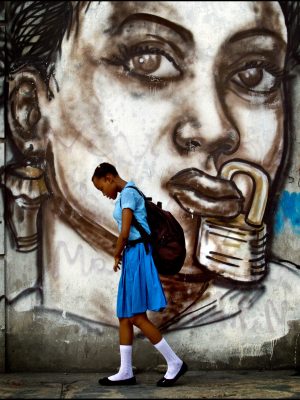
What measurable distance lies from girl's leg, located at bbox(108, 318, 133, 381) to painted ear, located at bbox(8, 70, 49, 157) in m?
1.58

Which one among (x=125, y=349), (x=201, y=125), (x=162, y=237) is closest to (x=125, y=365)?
(x=125, y=349)

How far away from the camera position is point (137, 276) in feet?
19.2

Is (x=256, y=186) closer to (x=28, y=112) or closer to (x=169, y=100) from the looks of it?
(x=169, y=100)

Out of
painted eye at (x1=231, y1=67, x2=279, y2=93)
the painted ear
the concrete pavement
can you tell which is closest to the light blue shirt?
the painted ear

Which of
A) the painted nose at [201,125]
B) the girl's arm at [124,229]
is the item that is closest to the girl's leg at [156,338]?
the girl's arm at [124,229]

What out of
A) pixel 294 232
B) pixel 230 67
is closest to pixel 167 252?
pixel 294 232

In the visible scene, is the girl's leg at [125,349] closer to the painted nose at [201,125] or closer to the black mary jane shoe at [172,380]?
the black mary jane shoe at [172,380]

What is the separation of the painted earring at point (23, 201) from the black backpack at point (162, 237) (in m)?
0.99

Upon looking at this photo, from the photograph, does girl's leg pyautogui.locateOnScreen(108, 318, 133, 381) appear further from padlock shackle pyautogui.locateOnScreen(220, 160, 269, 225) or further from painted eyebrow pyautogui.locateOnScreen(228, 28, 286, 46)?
painted eyebrow pyautogui.locateOnScreen(228, 28, 286, 46)

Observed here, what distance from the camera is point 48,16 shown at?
21.4 ft

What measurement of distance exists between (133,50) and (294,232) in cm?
201

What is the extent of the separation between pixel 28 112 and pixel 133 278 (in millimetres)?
1693

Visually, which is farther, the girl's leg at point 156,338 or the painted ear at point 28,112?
the painted ear at point 28,112

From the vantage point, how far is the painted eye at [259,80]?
21.9ft
